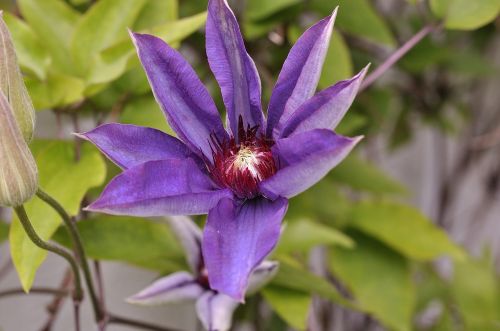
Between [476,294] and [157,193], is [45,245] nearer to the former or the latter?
[157,193]

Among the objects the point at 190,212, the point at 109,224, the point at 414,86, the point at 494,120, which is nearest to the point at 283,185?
the point at 190,212

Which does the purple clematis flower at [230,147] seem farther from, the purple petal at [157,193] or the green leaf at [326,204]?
the green leaf at [326,204]

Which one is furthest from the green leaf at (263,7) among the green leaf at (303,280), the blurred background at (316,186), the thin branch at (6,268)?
the thin branch at (6,268)

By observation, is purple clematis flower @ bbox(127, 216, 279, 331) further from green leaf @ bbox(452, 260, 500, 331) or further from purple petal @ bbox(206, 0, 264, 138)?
green leaf @ bbox(452, 260, 500, 331)

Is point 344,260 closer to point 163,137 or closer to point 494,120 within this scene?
point 163,137

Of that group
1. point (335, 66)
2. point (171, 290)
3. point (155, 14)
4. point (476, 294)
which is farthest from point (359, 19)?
point (476, 294)

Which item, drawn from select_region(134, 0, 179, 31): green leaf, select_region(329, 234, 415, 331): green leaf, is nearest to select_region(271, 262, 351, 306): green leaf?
A: select_region(329, 234, 415, 331): green leaf

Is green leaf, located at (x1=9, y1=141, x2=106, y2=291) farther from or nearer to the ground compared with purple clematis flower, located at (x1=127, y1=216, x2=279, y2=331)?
farther from the ground
